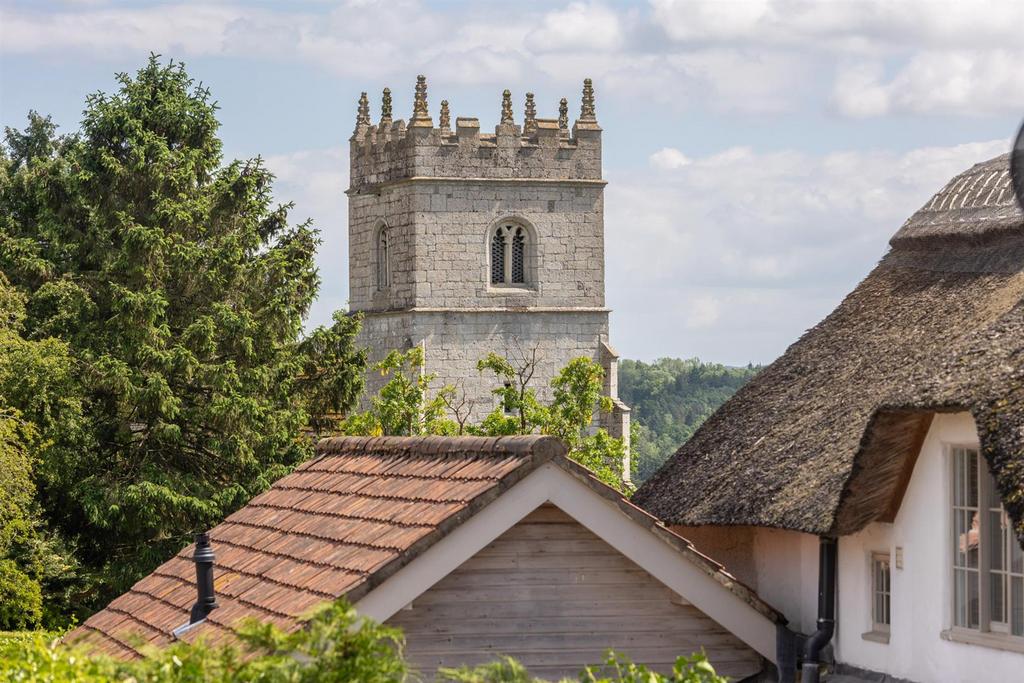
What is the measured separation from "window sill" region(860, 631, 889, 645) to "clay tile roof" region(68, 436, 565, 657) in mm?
3567

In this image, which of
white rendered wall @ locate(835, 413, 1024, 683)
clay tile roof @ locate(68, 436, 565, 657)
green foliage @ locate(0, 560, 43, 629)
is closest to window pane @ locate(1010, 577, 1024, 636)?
white rendered wall @ locate(835, 413, 1024, 683)

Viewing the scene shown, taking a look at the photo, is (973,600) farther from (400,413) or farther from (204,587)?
(400,413)

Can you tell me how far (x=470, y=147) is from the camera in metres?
64.6

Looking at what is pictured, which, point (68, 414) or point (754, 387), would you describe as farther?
point (68, 414)

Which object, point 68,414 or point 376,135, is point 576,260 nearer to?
point 376,135

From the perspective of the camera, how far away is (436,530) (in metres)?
10.2

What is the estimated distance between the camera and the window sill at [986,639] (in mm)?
11062

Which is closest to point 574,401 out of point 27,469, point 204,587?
point 27,469

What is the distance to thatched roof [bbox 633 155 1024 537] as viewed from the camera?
11688 mm

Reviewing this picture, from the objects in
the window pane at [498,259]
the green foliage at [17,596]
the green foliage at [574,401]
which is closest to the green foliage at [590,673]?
the green foliage at [17,596]

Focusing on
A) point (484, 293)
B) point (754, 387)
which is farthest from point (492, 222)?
point (754, 387)

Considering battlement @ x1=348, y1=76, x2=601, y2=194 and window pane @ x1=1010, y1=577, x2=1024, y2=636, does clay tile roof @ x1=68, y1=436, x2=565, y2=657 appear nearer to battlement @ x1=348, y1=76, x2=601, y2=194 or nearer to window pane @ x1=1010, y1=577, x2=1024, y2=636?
window pane @ x1=1010, y1=577, x2=1024, y2=636

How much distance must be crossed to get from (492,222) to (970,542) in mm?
53555

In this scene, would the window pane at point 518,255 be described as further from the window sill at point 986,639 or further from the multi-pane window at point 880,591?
the window sill at point 986,639
